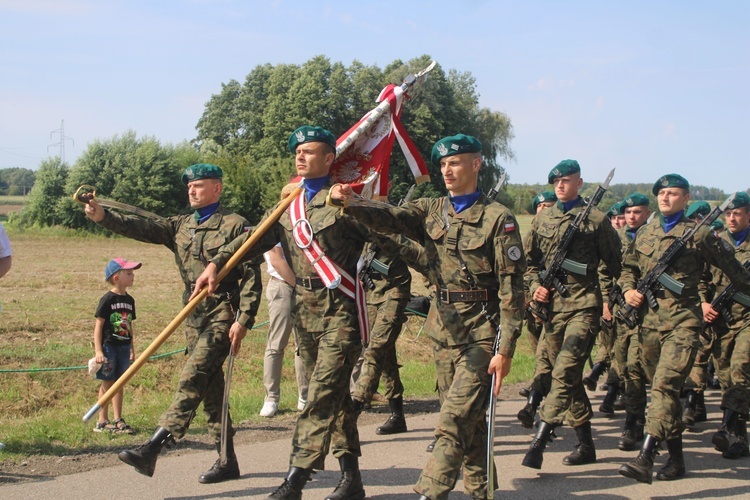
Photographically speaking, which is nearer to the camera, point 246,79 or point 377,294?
point 377,294

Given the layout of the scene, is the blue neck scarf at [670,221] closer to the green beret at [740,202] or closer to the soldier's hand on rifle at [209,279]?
the green beret at [740,202]

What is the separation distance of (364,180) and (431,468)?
8.95ft

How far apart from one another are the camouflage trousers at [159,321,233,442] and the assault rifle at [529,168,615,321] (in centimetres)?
295

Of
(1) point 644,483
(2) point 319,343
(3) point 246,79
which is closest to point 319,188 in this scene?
(2) point 319,343

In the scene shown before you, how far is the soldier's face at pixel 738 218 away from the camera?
26.8ft

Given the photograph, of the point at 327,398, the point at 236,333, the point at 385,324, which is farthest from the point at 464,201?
the point at 385,324

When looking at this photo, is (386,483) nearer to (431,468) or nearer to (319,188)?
(431,468)

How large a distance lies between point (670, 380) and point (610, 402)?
104 inches

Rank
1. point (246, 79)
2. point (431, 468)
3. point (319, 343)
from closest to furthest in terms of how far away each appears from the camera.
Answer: point (431, 468) → point (319, 343) → point (246, 79)

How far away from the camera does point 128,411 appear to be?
813cm

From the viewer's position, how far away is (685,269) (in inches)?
261

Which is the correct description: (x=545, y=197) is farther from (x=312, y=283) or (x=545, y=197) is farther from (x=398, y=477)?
(x=312, y=283)

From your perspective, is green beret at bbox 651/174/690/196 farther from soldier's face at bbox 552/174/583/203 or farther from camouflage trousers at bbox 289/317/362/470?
camouflage trousers at bbox 289/317/362/470

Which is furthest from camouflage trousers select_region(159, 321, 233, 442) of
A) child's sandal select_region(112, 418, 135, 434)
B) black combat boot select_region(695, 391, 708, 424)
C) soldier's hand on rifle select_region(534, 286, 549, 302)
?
black combat boot select_region(695, 391, 708, 424)
